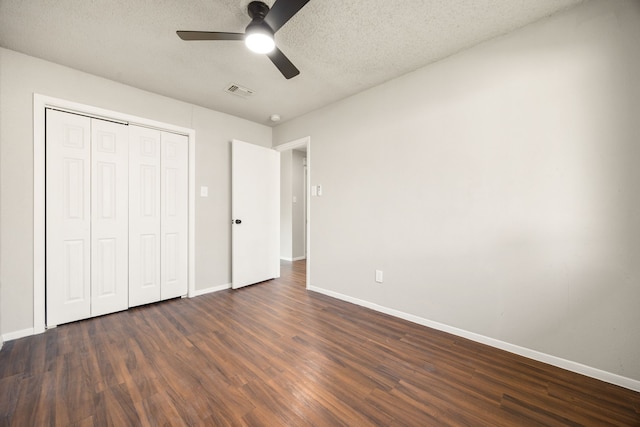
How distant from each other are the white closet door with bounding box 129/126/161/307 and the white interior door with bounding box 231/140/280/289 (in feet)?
3.03

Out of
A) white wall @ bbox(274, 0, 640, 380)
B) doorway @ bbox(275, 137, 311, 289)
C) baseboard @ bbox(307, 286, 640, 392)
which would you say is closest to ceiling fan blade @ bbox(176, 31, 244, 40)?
white wall @ bbox(274, 0, 640, 380)

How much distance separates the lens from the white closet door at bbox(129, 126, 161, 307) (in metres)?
2.82

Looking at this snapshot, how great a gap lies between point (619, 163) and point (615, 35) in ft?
2.77

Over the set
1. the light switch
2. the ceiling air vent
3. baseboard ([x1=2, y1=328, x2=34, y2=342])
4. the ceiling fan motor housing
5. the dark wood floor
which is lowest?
the dark wood floor

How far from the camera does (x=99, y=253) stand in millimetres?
2613

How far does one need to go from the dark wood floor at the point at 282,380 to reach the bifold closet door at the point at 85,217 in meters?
0.30

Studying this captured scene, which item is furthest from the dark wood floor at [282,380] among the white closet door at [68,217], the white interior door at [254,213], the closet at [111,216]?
the white interior door at [254,213]

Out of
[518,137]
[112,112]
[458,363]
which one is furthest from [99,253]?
[518,137]

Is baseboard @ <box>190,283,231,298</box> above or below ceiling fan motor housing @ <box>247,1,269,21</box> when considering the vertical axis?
below

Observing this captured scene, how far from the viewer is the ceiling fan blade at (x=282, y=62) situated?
1789 mm

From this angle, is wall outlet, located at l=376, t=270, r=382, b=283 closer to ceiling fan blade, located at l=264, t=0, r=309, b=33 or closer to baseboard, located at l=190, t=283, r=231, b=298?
baseboard, located at l=190, t=283, r=231, b=298

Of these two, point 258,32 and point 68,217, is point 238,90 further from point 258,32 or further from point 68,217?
point 68,217

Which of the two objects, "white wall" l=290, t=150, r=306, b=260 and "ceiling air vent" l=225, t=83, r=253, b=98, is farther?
"white wall" l=290, t=150, r=306, b=260

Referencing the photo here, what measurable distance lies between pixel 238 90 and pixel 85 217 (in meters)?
2.10
